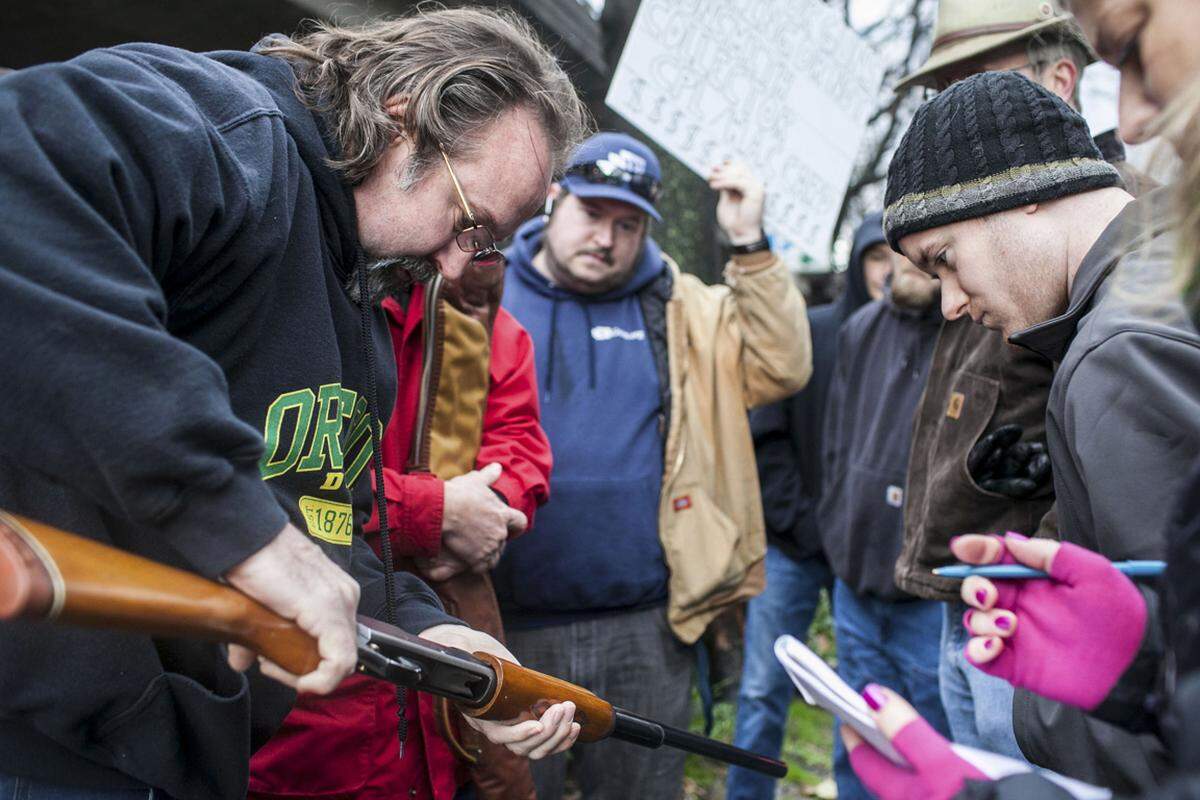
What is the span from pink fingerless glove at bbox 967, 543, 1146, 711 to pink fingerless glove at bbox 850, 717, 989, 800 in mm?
215

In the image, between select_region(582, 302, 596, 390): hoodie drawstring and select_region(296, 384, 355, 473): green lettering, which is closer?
select_region(296, 384, 355, 473): green lettering

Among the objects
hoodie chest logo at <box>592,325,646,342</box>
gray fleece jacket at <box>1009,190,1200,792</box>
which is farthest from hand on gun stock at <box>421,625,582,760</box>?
hoodie chest logo at <box>592,325,646,342</box>

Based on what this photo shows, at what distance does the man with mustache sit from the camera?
3.48 metres

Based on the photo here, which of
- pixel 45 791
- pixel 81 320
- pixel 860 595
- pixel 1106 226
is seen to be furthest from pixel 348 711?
pixel 860 595

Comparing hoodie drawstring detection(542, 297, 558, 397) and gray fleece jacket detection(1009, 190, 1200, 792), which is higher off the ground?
gray fleece jacket detection(1009, 190, 1200, 792)

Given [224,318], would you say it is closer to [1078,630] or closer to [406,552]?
[406,552]

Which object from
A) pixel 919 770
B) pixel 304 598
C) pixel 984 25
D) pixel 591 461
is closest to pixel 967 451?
pixel 591 461

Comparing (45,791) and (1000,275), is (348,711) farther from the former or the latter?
(1000,275)

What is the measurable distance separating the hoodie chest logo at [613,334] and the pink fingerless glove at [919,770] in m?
2.52

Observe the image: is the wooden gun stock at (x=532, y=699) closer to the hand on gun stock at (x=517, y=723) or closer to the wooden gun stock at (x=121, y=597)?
the hand on gun stock at (x=517, y=723)

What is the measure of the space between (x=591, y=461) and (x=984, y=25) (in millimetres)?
1898

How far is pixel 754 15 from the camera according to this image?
3.86 meters

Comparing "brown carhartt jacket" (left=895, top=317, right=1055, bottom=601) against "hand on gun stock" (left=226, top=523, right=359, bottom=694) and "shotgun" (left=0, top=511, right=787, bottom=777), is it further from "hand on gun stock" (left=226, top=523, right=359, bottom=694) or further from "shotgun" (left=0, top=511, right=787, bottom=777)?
"hand on gun stock" (left=226, top=523, right=359, bottom=694)

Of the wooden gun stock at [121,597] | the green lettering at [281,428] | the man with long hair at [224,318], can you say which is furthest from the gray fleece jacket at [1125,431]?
the green lettering at [281,428]
